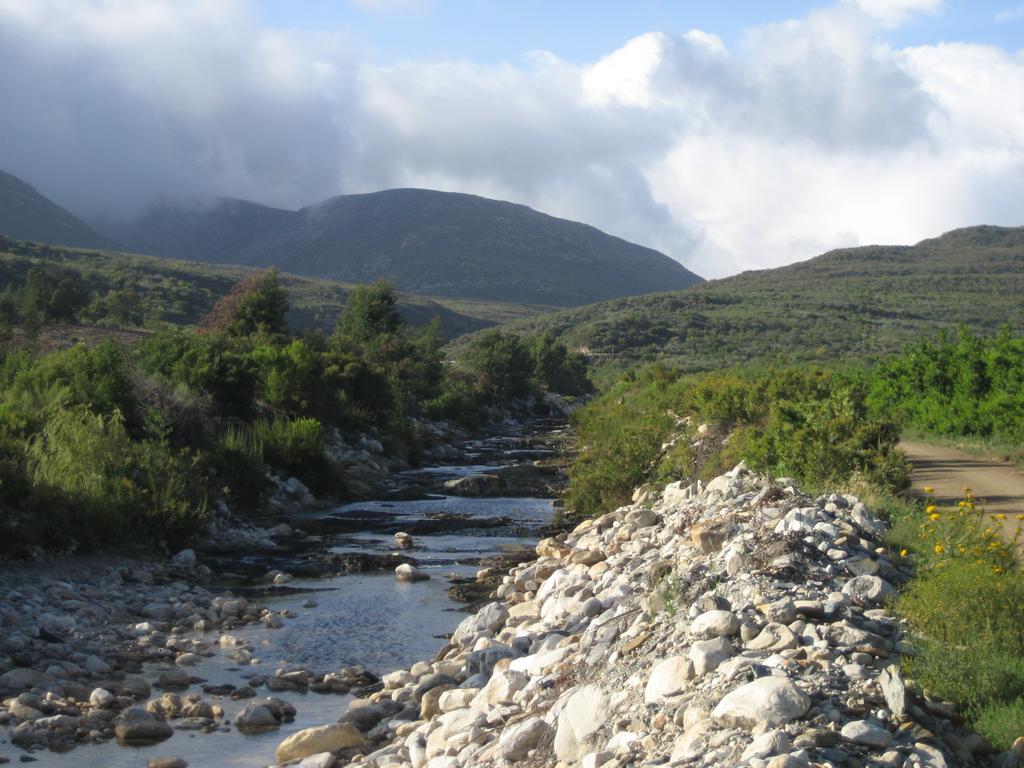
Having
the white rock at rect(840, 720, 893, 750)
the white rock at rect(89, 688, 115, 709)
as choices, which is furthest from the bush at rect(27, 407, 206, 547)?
the white rock at rect(840, 720, 893, 750)

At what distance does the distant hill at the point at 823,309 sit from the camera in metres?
83.9

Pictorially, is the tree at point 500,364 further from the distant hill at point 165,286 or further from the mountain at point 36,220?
the mountain at point 36,220

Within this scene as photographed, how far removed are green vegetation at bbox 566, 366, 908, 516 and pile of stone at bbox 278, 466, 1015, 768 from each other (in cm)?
201

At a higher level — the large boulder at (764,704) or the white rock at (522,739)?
the large boulder at (764,704)

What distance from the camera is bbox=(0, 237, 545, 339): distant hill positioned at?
72.9m

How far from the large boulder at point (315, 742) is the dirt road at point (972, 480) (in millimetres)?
7267

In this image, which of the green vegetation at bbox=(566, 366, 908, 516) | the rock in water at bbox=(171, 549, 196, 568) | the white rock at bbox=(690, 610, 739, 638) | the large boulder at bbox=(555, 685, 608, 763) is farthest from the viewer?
the rock in water at bbox=(171, 549, 196, 568)

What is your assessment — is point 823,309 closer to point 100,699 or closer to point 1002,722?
point 100,699

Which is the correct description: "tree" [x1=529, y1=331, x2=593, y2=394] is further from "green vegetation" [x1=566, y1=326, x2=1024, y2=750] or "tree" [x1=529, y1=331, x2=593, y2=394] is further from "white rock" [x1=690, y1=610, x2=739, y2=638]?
"white rock" [x1=690, y1=610, x2=739, y2=638]

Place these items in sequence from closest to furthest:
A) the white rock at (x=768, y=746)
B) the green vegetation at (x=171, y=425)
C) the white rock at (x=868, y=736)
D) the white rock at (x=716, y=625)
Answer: the white rock at (x=768, y=746), the white rock at (x=868, y=736), the white rock at (x=716, y=625), the green vegetation at (x=171, y=425)

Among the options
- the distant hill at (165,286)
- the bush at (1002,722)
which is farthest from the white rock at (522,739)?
the distant hill at (165,286)

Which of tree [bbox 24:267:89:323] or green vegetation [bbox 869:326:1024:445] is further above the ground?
tree [bbox 24:267:89:323]

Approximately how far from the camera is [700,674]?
22.6 feet

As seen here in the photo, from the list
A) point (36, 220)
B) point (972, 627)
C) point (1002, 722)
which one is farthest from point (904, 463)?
point (36, 220)
